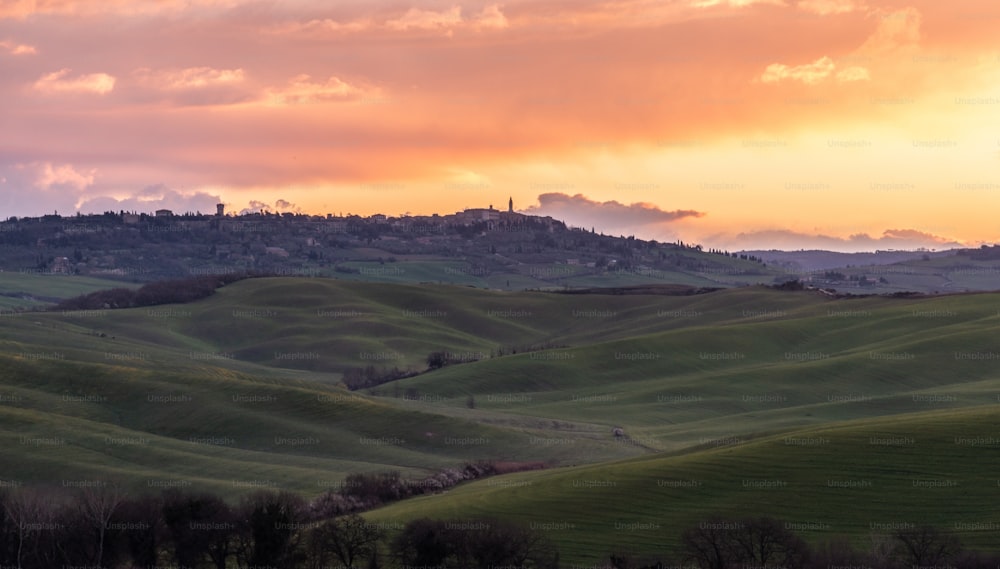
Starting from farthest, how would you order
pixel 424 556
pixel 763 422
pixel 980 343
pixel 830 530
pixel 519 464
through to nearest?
pixel 980 343 < pixel 763 422 < pixel 519 464 < pixel 830 530 < pixel 424 556

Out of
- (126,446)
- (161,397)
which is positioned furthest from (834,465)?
(161,397)

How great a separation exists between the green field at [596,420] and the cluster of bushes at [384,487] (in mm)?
2421

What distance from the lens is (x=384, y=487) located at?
260 ft

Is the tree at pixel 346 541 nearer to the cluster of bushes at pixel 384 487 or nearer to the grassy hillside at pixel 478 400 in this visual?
the cluster of bushes at pixel 384 487

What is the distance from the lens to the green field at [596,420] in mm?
69688

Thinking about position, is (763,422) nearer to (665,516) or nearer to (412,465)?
(412,465)

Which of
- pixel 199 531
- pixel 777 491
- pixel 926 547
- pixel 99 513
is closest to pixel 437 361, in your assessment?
pixel 777 491

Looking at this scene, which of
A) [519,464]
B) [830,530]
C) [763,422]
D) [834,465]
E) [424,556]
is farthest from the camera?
[763,422]

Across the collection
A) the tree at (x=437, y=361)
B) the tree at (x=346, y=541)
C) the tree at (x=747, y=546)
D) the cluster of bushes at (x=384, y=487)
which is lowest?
the cluster of bushes at (x=384, y=487)

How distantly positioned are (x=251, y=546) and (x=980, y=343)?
348 ft

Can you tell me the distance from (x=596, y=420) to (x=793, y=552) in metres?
65.7

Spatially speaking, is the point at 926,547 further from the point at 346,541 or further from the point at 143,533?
the point at 143,533

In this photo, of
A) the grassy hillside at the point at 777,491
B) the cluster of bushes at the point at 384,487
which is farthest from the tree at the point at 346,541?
the cluster of bushes at the point at 384,487

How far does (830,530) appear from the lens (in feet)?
209
